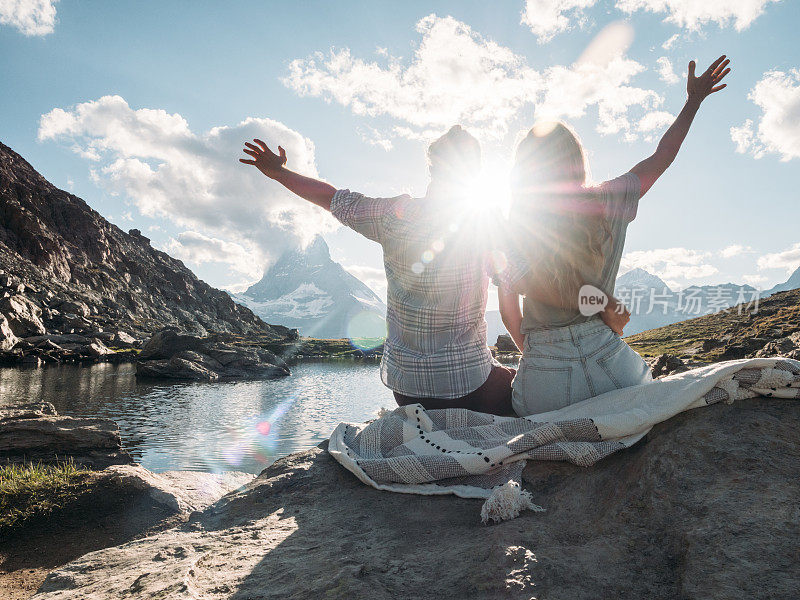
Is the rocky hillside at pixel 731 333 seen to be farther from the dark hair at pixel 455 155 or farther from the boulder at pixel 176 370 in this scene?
the boulder at pixel 176 370

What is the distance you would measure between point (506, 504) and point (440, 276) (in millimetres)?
2036

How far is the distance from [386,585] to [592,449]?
1639 millimetres

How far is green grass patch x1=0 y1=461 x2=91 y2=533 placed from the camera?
5.45 metres

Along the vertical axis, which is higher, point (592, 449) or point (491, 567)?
point (592, 449)

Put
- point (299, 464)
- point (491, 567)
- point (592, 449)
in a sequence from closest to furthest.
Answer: point (491, 567) < point (592, 449) < point (299, 464)

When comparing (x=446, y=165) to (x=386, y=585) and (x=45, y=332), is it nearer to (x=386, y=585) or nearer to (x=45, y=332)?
(x=386, y=585)

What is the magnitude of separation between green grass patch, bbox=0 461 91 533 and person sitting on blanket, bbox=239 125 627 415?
4.79 m

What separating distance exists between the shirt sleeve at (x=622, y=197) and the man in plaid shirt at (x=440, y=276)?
1.02 metres

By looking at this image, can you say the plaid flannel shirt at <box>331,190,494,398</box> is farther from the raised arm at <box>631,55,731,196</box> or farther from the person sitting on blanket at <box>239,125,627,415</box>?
the raised arm at <box>631,55,731,196</box>

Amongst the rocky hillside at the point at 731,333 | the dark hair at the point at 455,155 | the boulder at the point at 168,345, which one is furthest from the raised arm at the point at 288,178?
the boulder at the point at 168,345

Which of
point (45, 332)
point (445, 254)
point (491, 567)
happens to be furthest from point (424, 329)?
point (45, 332)

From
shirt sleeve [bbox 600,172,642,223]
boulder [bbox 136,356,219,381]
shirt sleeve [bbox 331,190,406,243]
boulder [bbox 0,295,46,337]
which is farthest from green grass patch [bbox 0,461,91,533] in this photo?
boulder [bbox 0,295,46,337]

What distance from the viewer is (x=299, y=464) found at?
434 centimetres

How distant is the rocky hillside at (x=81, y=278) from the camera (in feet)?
247
